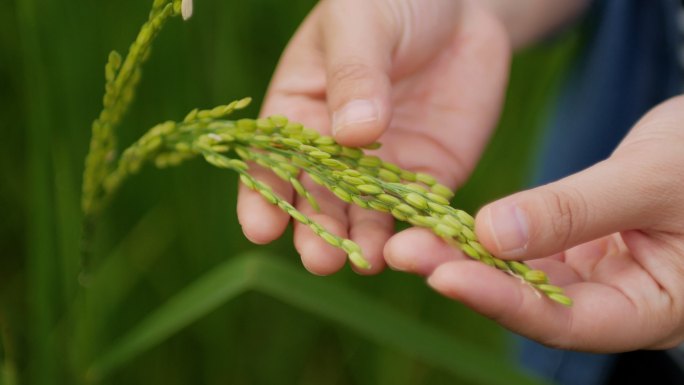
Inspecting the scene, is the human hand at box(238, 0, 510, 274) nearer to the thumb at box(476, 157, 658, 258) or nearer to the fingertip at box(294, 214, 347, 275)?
the fingertip at box(294, 214, 347, 275)

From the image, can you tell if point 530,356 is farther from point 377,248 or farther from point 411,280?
point 377,248

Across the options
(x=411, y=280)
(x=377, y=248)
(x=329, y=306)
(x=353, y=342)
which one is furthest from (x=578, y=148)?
(x=329, y=306)

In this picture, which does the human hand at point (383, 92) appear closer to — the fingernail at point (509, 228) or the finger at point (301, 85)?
the finger at point (301, 85)

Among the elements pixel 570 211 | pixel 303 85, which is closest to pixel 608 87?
pixel 303 85

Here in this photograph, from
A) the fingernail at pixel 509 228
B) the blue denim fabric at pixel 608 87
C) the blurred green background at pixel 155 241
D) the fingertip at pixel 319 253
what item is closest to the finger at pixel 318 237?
the fingertip at pixel 319 253

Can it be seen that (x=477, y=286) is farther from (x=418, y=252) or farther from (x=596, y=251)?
(x=596, y=251)
